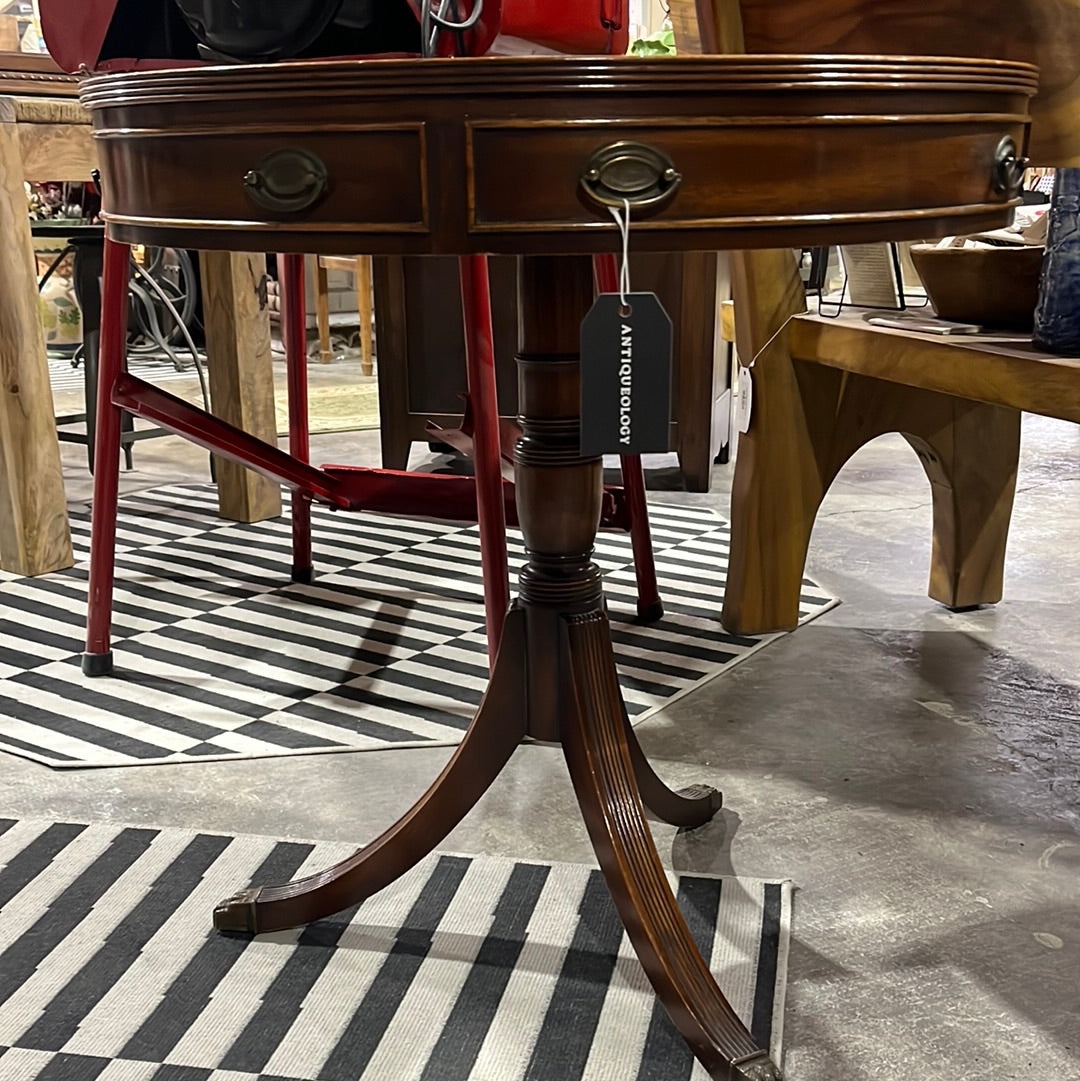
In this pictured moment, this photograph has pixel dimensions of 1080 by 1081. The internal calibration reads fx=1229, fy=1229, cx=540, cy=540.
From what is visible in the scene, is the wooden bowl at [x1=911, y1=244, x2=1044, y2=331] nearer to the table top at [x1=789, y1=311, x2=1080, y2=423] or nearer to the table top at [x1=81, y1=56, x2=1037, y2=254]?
the table top at [x1=789, y1=311, x2=1080, y2=423]

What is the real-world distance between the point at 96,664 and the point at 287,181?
1.14 meters

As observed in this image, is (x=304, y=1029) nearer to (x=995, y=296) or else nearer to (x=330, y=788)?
→ (x=330, y=788)

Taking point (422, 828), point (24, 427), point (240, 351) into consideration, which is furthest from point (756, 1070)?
point (240, 351)

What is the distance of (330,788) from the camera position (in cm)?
139

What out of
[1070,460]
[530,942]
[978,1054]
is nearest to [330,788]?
[530,942]

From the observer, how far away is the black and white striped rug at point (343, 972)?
0.94 meters

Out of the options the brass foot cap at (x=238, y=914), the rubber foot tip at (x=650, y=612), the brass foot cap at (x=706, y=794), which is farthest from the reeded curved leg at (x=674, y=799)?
the rubber foot tip at (x=650, y=612)

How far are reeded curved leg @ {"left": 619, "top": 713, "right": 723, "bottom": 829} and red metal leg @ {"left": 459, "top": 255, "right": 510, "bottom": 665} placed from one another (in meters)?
0.28

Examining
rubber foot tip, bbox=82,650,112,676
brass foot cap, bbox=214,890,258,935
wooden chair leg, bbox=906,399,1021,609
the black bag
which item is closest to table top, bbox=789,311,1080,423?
wooden chair leg, bbox=906,399,1021,609

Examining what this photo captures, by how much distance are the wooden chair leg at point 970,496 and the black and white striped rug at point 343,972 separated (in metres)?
0.92

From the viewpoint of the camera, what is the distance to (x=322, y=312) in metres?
4.99

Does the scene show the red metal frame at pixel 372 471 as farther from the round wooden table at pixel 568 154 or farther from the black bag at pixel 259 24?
the round wooden table at pixel 568 154

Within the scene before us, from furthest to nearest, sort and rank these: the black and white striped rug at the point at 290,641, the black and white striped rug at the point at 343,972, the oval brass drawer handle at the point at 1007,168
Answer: the black and white striped rug at the point at 290,641
the black and white striped rug at the point at 343,972
the oval brass drawer handle at the point at 1007,168

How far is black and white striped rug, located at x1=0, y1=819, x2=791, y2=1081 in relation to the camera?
0.94m
